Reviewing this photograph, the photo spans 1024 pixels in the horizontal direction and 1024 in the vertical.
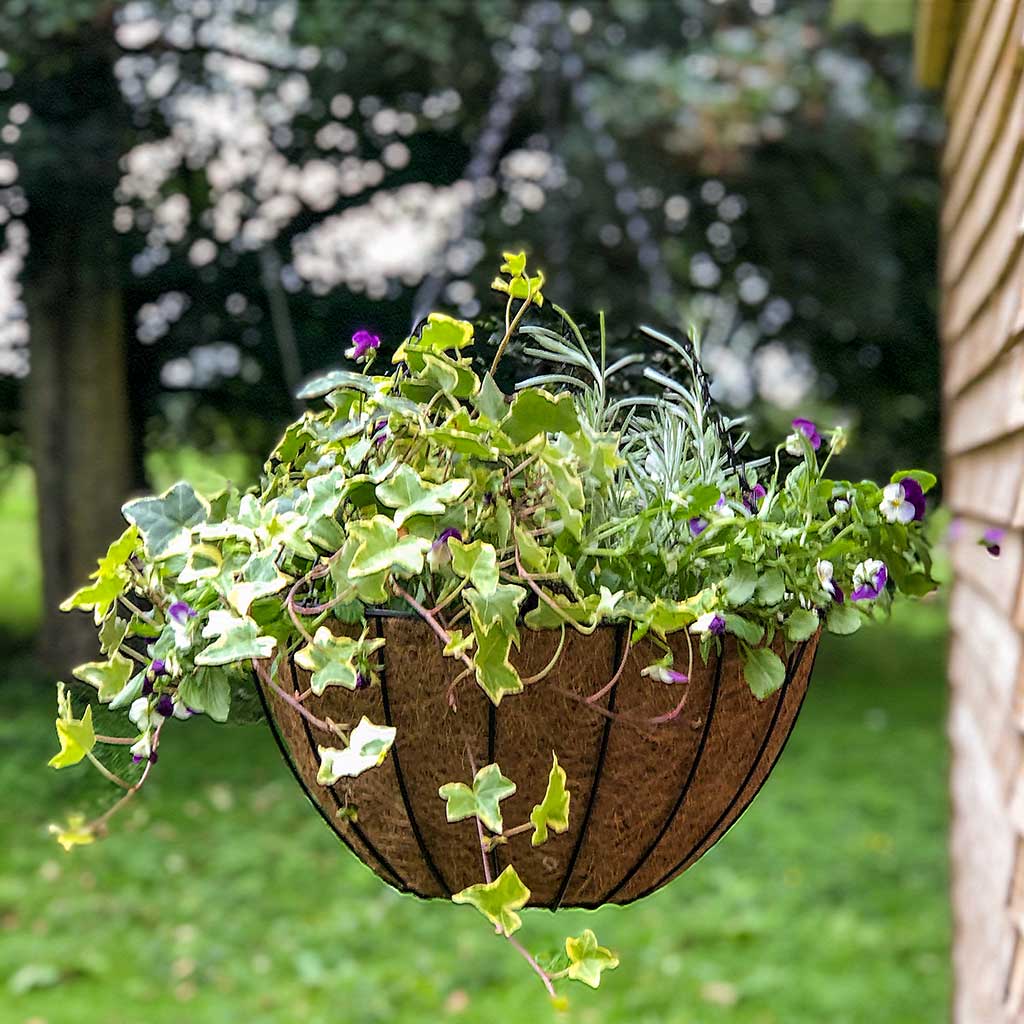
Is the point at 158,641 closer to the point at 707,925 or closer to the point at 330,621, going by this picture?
the point at 330,621

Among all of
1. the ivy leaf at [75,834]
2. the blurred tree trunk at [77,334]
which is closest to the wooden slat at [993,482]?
the ivy leaf at [75,834]

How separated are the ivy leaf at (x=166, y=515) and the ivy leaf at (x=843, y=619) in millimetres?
496

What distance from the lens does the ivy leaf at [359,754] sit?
0.74 meters

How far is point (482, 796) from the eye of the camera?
80 centimetres

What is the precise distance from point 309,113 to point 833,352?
3317 mm

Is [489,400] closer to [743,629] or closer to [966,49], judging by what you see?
[743,629]

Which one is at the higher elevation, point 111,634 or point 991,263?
point 111,634

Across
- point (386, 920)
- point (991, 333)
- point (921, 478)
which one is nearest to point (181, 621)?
point (921, 478)


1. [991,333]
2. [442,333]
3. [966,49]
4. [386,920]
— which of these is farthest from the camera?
[386,920]

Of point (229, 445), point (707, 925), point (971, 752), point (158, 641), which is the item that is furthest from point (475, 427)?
point (229, 445)

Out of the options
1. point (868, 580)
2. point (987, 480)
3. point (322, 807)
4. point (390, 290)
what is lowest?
point (390, 290)

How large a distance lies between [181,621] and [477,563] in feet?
0.77

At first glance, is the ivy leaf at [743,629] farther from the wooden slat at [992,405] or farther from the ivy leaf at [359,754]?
the wooden slat at [992,405]

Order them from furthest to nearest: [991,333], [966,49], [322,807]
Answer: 1. [966,49]
2. [991,333]
3. [322,807]
